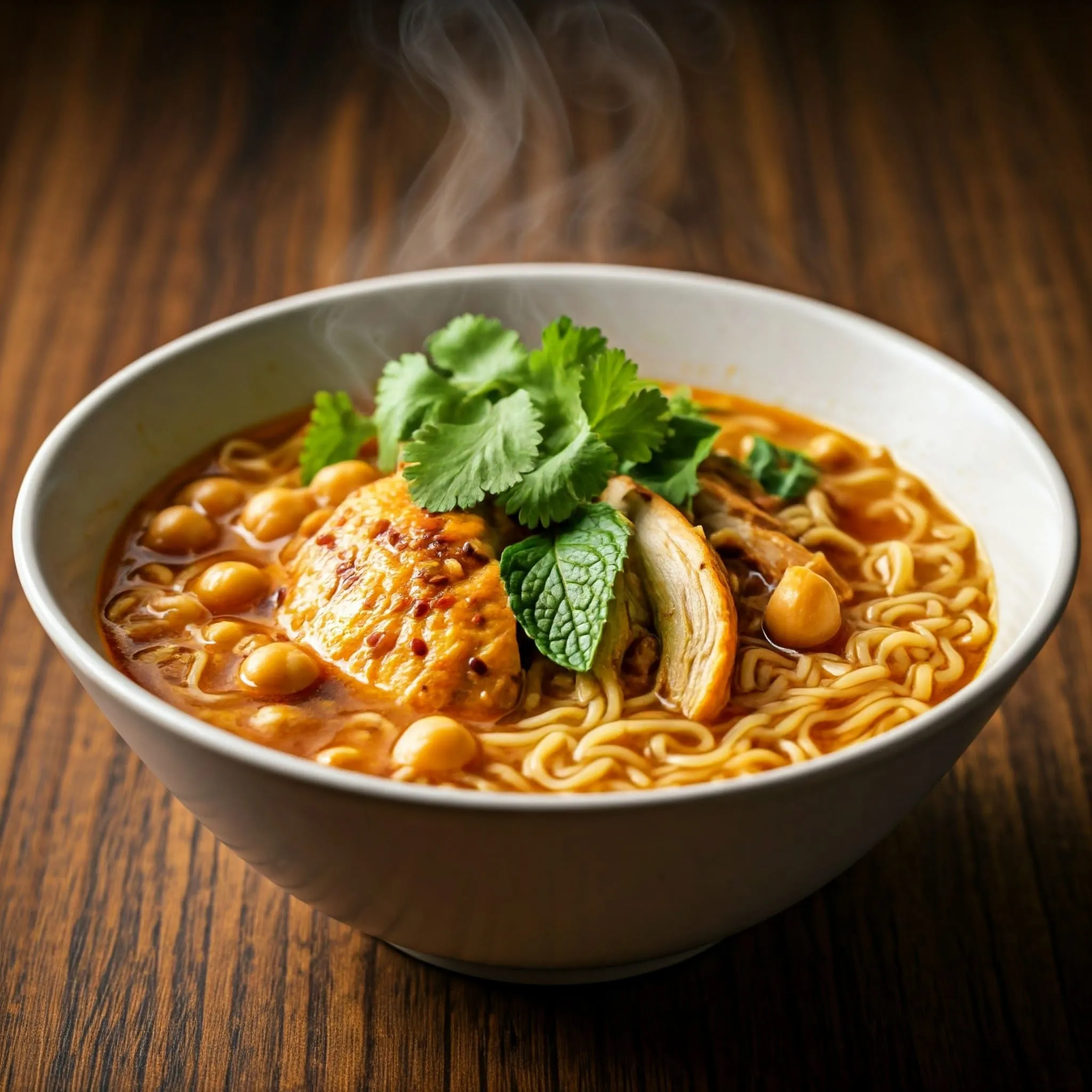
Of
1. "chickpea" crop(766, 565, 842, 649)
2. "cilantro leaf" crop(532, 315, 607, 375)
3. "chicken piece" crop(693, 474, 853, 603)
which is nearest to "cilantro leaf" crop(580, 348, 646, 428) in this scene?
"cilantro leaf" crop(532, 315, 607, 375)

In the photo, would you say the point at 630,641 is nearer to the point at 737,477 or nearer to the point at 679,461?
the point at 679,461

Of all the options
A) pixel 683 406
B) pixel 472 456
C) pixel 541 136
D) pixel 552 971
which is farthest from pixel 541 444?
pixel 541 136

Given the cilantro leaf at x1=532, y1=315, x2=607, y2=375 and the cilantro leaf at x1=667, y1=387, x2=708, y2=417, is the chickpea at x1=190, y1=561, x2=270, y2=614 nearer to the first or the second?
the cilantro leaf at x1=532, y1=315, x2=607, y2=375

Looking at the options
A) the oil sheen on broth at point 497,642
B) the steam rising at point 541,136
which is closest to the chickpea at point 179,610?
the oil sheen on broth at point 497,642

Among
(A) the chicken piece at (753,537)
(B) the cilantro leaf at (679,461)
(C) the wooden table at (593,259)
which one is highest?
(B) the cilantro leaf at (679,461)

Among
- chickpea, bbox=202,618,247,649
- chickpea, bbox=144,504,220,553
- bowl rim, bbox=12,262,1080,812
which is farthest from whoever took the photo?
chickpea, bbox=144,504,220,553

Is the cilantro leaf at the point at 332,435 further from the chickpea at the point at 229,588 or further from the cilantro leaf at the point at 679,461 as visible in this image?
the cilantro leaf at the point at 679,461

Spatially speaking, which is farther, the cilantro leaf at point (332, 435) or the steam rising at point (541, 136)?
the steam rising at point (541, 136)
